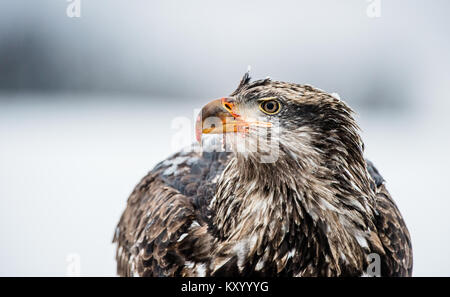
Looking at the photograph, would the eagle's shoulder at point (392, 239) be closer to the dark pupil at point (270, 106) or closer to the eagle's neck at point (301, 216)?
the eagle's neck at point (301, 216)

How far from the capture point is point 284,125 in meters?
1.95

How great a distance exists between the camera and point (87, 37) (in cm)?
836

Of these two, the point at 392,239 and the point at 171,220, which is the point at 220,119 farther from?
the point at 392,239

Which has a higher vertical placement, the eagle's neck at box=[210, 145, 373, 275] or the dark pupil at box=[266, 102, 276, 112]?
the dark pupil at box=[266, 102, 276, 112]

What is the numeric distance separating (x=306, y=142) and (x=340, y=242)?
46cm

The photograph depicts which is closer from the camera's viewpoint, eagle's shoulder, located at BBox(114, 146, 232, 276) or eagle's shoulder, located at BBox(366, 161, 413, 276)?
eagle's shoulder, located at BBox(366, 161, 413, 276)

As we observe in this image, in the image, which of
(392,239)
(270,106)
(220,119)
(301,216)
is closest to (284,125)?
(270,106)

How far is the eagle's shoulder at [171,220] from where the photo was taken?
2291 millimetres

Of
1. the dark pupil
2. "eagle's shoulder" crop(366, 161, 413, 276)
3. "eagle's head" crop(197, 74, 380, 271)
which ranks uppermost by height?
the dark pupil

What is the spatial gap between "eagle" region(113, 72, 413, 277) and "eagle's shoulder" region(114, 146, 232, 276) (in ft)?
0.07

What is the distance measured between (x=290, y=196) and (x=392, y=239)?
605 millimetres

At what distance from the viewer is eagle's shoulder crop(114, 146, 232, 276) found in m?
2.29

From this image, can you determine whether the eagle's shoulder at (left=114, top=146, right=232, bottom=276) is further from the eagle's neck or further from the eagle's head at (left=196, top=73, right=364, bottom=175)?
the eagle's head at (left=196, top=73, right=364, bottom=175)

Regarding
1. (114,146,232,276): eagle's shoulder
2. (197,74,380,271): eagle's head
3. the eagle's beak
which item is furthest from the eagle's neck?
(114,146,232,276): eagle's shoulder
